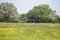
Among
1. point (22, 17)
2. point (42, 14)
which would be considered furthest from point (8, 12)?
point (42, 14)

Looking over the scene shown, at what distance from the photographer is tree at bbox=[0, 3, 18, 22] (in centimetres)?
212

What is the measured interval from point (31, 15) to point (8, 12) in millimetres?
359

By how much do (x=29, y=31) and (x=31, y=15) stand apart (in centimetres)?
25

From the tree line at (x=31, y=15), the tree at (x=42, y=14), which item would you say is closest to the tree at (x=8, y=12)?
the tree line at (x=31, y=15)

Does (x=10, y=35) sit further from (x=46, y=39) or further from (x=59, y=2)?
(x=59, y=2)

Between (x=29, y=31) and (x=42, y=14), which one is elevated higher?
(x=42, y=14)

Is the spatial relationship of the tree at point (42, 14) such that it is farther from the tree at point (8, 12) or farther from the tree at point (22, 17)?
the tree at point (8, 12)

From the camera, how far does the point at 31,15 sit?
2.16 m

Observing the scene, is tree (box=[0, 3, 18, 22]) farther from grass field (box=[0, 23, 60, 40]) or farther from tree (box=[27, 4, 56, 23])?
tree (box=[27, 4, 56, 23])

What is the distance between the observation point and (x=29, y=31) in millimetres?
2135

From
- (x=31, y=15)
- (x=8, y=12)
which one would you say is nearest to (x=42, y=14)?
(x=31, y=15)

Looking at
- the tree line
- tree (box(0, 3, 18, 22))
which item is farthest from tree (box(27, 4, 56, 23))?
tree (box(0, 3, 18, 22))

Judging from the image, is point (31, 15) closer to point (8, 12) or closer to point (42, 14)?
point (42, 14)

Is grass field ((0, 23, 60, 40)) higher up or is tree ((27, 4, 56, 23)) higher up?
tree ((27, 4, 56, 23))
